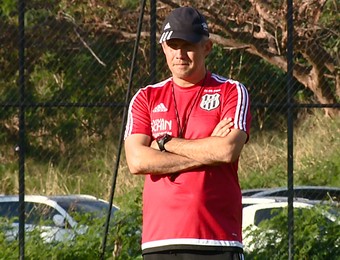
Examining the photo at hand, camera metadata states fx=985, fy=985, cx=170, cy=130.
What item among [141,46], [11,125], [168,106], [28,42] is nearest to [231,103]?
[168,106]

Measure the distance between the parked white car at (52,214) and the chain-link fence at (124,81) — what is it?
284 millimetres

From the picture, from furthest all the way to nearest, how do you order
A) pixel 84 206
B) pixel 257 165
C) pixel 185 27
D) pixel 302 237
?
pixel 257 165 < pixel 84 206 < pixel 302 237 < pixel 185 27

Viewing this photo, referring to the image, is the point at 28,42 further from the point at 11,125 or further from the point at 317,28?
the point at 317,28

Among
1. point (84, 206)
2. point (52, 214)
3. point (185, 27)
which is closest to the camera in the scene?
point (185, 27)

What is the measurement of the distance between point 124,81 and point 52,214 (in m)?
1.91

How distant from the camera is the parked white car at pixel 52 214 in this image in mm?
8430

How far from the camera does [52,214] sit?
911 centimetres

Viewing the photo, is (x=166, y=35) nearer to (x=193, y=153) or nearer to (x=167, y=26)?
(x=167, y=26)

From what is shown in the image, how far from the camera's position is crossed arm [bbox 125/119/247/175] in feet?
15.7

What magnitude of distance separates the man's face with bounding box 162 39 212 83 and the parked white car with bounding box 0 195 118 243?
3705mm

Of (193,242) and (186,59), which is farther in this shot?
(186,59)

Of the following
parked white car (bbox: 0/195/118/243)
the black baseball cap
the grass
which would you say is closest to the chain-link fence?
the grass

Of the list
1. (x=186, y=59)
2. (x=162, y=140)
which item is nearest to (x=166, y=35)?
(x=186, y=59)

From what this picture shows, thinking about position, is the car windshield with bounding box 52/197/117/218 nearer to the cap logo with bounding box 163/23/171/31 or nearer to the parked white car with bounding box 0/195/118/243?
the parked white car with bounding box 0/195/118/243
